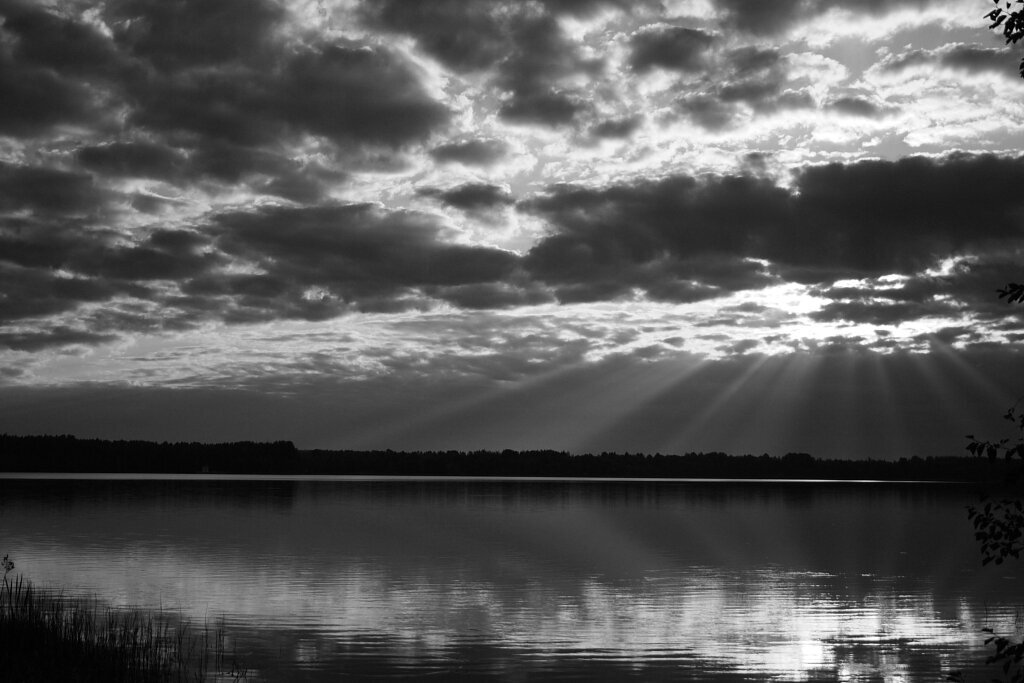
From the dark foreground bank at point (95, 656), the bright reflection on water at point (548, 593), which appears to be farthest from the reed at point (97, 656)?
the bright reflection on water at point (548, 593)

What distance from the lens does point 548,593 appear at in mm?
44938

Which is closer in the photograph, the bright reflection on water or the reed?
the reed

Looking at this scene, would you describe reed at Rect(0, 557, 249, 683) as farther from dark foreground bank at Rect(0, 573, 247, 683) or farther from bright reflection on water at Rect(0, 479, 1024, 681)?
bright reflection on water at Rect(0, 479, 1024, 681)

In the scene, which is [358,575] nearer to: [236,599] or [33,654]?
[236,599]

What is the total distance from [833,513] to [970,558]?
62.0 m

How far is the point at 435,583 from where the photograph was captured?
48.0 m

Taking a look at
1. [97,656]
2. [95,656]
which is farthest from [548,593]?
[95,656]

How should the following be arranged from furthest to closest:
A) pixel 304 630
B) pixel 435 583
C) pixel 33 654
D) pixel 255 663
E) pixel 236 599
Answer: pixel 435 583 < pixel 236 599 < pixel 304 630 < pixel 255 663 < pixel 33 654

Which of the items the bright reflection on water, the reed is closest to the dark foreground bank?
the reed

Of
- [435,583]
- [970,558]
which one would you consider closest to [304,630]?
[435,583]

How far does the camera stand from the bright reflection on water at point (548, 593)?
29203mm

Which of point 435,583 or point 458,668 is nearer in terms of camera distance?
point 458,668

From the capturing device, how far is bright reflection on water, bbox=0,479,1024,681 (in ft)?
95.8

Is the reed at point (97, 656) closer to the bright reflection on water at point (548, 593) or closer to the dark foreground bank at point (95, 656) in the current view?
the dark foreground bank at point (95, 656)
